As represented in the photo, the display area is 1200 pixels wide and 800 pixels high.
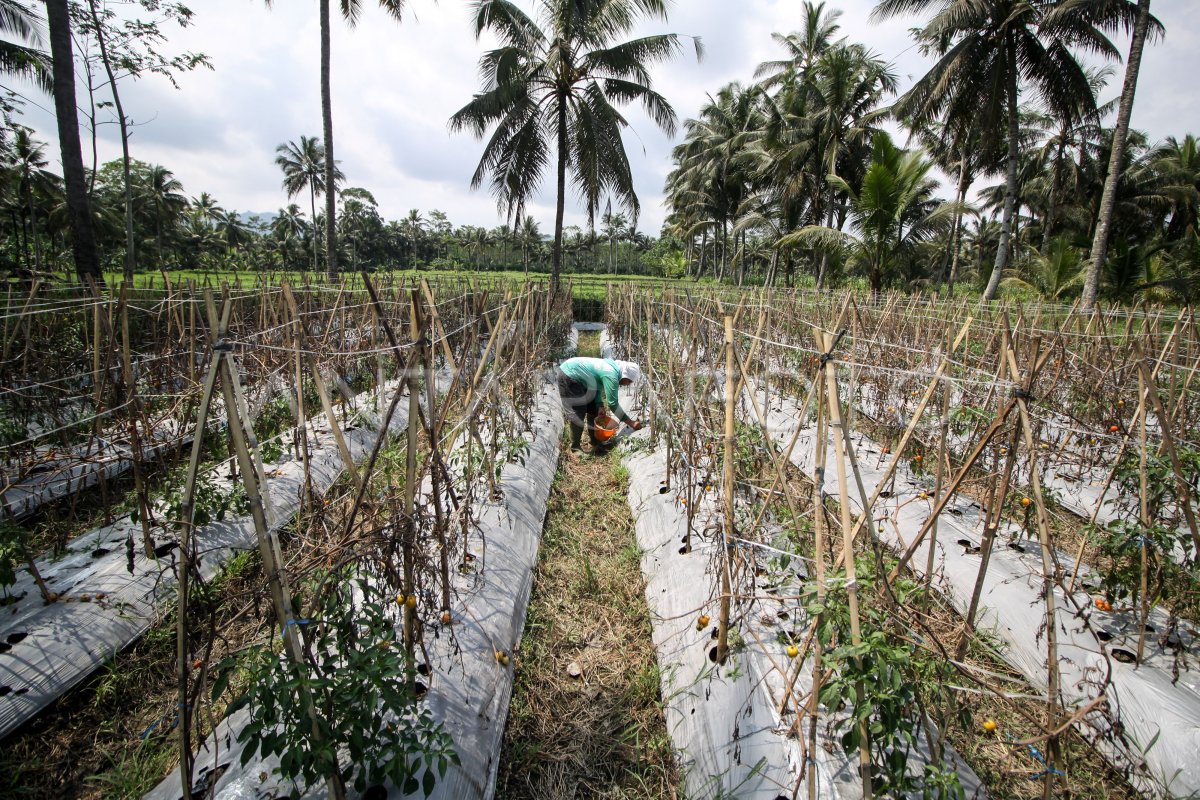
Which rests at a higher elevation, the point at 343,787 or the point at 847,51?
the point at 847,51

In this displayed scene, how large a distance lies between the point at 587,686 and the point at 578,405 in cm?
314

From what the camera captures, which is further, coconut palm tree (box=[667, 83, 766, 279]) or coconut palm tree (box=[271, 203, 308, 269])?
coconut palm tree (box=[271, 203, 308, 269])

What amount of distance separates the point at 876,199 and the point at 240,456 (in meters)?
12.4

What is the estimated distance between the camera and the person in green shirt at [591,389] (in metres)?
4.81

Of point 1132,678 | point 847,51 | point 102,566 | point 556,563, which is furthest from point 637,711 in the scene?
point 847,51

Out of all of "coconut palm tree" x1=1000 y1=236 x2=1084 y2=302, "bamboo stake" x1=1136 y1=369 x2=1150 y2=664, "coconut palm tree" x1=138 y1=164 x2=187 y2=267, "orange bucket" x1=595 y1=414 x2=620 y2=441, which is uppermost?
"coconut palm tree" x1=138 y1=164 x2=187 y2=267

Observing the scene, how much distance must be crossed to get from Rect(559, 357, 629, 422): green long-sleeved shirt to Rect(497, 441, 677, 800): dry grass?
1431mm

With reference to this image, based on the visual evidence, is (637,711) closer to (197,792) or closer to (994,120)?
(197,792)

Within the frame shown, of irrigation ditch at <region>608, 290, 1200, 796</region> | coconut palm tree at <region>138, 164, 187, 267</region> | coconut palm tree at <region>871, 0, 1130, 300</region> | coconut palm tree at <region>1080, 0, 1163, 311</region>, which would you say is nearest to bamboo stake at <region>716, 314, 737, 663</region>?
irrigation ditch at <region>608, 290, 1200, 796</region>

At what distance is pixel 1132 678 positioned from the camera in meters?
2.09

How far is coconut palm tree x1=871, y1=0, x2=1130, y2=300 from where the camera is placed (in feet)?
29.7

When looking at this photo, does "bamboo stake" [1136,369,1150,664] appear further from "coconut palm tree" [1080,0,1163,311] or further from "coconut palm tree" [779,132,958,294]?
"coconut palm tree" [779,132,958,294]

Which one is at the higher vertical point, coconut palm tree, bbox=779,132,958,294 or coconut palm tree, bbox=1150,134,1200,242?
coconut palm tree, bbox=1150,134,1200,242

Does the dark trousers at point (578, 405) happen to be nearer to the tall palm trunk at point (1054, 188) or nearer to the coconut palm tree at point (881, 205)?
the coconut palm tree at point (881, 205)
